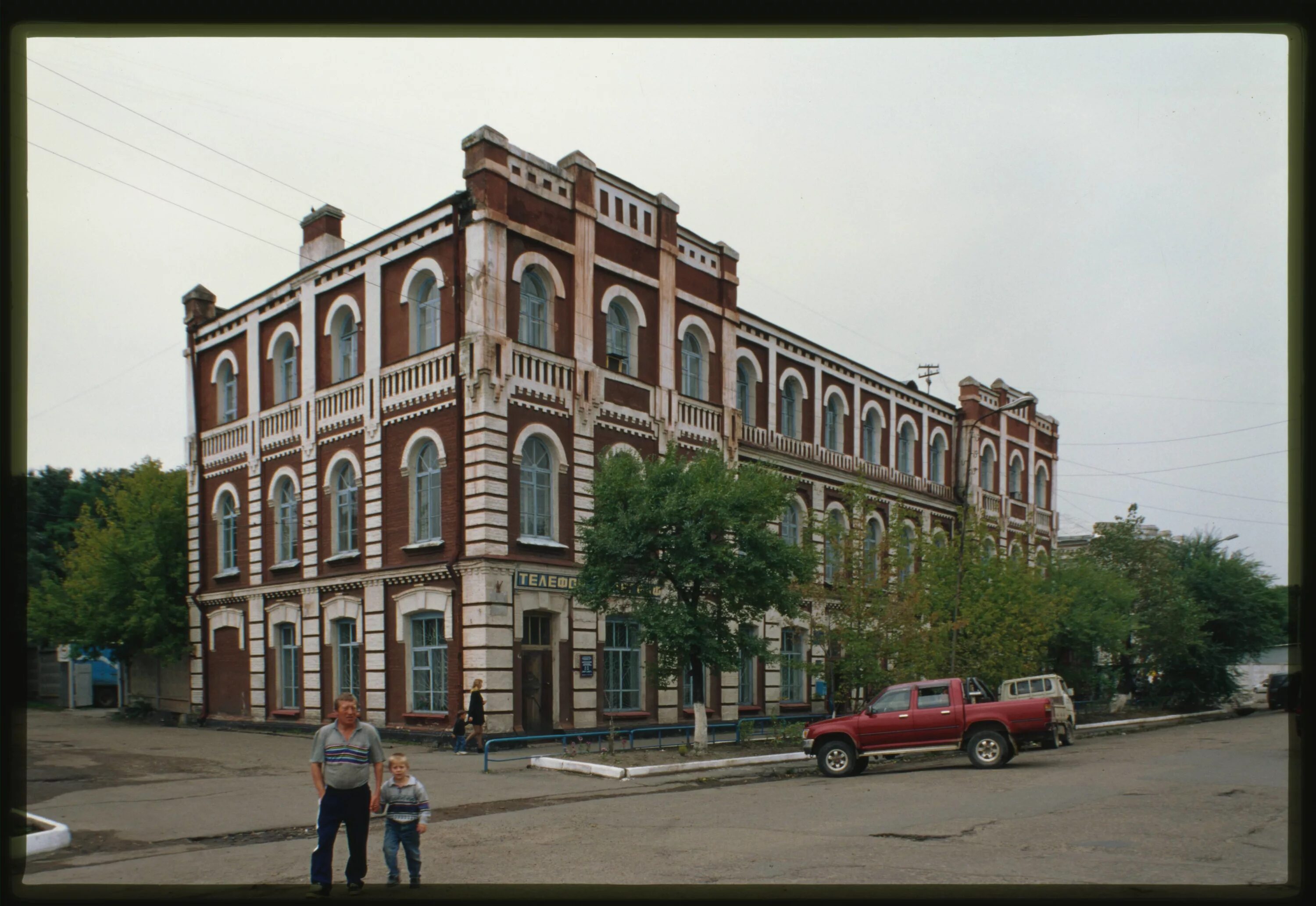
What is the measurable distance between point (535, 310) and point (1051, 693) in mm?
16666

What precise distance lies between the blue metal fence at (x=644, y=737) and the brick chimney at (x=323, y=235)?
53.5 ft

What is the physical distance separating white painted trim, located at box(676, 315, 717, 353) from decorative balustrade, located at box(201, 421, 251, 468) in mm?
13219

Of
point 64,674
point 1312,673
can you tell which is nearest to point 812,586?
point 1312,673

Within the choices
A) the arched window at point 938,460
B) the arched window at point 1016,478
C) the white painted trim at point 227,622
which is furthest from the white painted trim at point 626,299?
the arched window at point 1016,478

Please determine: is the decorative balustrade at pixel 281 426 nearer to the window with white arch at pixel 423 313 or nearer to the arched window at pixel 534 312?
the window with white arch at pixel 423 313

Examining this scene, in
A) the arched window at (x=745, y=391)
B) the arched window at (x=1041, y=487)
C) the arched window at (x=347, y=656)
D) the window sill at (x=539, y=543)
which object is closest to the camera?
the window sill at (x=539, y=543)

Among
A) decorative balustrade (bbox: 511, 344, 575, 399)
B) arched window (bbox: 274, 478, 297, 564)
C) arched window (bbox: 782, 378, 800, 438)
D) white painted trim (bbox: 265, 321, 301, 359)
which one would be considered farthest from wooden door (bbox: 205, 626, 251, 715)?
arched window (bbox: 782, 378, 800, 438)

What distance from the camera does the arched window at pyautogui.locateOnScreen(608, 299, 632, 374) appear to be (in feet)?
94.9

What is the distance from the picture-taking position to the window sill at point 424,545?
2567 cm

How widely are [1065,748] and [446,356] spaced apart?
18380mm

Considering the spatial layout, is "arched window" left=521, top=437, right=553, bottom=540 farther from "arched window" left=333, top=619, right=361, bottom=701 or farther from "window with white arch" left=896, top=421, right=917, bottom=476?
"window with white arch" left=896, top=421, right=917, bottom=476
